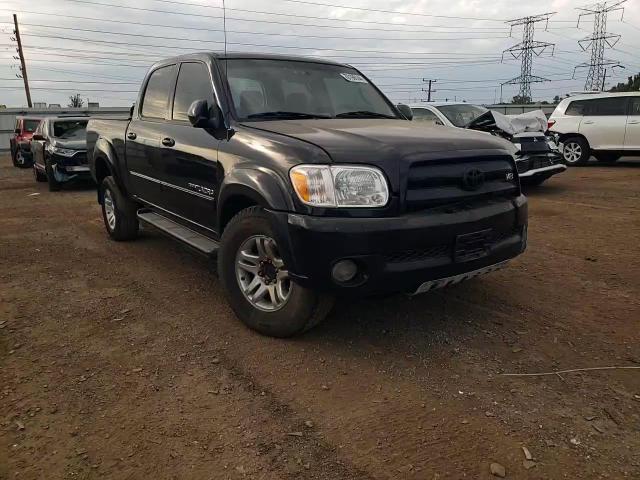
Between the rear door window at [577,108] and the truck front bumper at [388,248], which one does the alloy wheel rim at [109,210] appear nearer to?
the truck front bumper at [388,248]

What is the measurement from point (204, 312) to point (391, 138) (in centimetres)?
192

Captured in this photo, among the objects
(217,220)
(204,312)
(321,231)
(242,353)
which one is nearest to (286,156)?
(321,231)

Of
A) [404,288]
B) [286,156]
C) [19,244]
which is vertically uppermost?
[286,156]

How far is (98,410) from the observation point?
276cm

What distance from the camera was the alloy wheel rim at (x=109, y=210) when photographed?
6246 millimetres

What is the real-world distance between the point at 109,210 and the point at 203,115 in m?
3.25

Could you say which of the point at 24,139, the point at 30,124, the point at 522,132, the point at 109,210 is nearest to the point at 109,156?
the point at 109,210

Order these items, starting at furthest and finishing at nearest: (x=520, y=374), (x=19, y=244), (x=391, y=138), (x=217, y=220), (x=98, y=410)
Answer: (x=19, y=244) < (x=217, y=220) < (x=391, y=138) < (x=520, y=374) < (x=98, y=410)

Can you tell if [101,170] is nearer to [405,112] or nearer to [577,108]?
[405,112]

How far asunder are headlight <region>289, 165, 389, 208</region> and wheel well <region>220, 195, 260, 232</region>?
1.85 feet

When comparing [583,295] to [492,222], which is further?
[583,295]

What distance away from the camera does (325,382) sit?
301 centimetres

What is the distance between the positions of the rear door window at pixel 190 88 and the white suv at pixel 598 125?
10516 mm

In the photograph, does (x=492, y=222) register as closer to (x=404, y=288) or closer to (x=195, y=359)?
(x=404, y=288)
